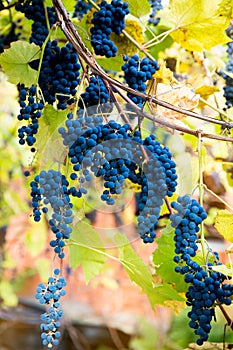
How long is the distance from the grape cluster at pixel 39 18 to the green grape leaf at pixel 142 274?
0.37 metres

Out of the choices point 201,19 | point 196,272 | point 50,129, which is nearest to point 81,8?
point 201,19

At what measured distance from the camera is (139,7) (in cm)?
102

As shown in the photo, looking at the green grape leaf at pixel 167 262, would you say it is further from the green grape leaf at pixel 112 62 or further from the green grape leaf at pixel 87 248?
the green grape leaf at pixel 112 62

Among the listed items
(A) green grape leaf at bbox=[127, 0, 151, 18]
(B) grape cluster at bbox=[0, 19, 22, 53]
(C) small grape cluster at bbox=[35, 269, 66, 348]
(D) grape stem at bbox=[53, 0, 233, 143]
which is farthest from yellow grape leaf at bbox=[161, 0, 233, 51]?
(C) small grape cluster at bbox=[35, 269, 66, 348]

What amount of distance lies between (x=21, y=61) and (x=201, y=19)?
0.34m

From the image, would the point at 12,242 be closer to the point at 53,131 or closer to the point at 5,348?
→ the point at 5,348

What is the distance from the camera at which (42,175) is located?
28.9 inches

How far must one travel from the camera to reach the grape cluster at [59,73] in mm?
824

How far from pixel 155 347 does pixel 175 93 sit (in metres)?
2.53

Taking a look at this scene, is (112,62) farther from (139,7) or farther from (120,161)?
(120,161)

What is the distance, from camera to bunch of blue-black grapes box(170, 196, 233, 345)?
0.76 meters

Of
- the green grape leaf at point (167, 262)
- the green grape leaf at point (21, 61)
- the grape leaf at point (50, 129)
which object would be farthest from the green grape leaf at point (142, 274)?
the green grape leaf at point (21, 61)

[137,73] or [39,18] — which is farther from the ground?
[39,18]

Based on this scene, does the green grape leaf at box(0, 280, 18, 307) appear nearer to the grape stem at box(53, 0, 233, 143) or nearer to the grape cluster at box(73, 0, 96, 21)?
the grape cluster at box(73, 0, 96, 21)
